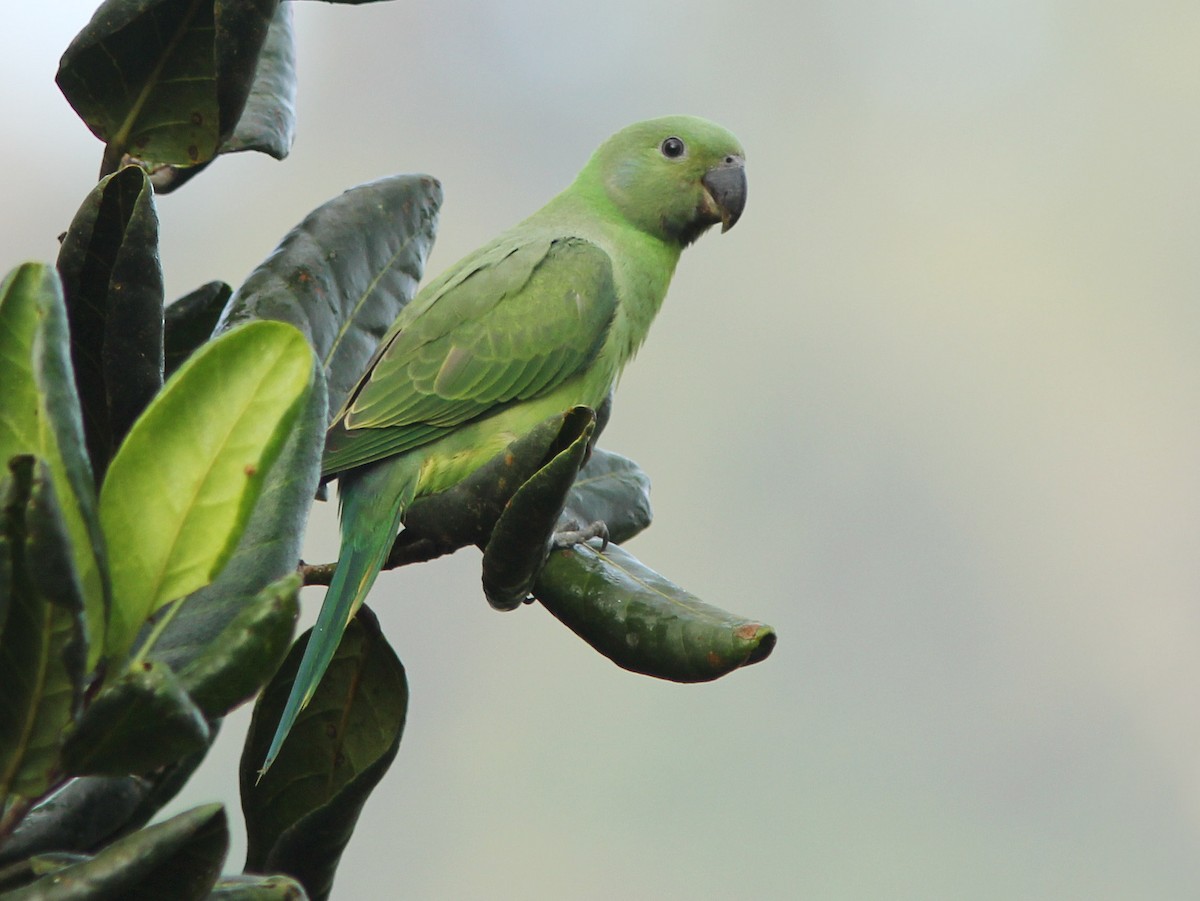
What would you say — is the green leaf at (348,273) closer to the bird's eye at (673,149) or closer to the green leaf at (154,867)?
the green leaf at (154,867)

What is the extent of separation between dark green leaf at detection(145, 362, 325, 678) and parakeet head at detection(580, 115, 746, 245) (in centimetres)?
170

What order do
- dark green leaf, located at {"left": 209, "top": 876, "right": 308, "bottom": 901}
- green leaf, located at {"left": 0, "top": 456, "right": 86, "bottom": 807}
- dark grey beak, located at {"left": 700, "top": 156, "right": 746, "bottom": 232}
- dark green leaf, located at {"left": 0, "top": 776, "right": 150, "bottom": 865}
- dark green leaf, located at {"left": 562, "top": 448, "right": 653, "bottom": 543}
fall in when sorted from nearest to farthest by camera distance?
green leaf, located at {"left": 0, "top": 456, "right": 86, "bottom": 807}, dark green leaf, located at {"left": 209, "top": 876, "right": 308, "bottom": 901}, dark green leaf, located at {"left": 0, "top": 776, "right": 150, "bottom": 865}, dark green leaf, located at {"left": 562, "top": 448, "right": 653, "bottom": 543}, dark grey beak, located at {"left": 700, "top": 156, "right": 746, "bottom": 232}

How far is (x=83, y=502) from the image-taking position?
2.04 ft

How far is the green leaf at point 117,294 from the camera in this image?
3.01ft

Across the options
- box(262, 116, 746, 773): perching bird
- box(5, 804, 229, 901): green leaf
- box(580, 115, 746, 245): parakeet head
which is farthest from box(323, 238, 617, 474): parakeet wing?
box(5, 804, 229, 901): green leaf

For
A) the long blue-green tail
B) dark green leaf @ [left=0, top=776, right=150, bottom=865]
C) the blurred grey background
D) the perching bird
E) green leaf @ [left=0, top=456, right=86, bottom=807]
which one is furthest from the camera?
the blurred grey background

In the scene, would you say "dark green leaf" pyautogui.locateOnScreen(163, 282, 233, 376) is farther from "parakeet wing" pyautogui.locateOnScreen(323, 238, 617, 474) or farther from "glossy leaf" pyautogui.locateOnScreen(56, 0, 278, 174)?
"parakeet wing" pyautogui.locateOnScreen(323, 238, 617, 474)

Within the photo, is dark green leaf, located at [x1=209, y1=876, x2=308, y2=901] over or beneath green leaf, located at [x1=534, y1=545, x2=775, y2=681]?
beneath

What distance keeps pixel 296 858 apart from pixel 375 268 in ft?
2.22

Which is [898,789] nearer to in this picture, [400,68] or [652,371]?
[652,371]

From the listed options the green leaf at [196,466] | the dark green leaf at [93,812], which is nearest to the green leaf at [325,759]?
the dark green leaf at [93,812]

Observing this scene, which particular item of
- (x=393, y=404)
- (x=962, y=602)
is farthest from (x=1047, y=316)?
(x=393, y=404)

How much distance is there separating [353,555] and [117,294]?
744 millimetres

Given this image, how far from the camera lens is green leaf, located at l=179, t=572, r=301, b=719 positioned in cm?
62
